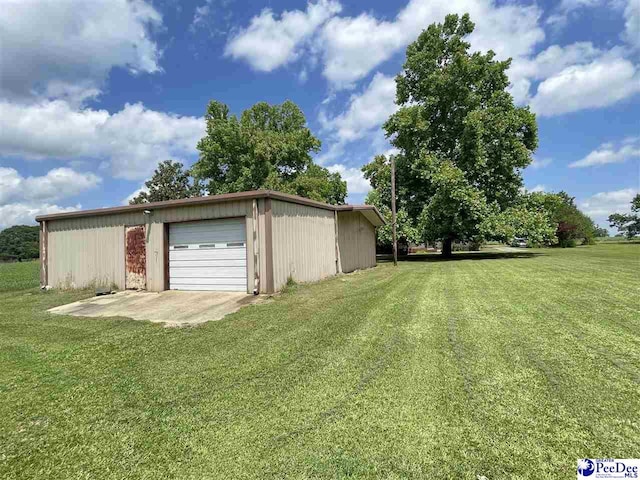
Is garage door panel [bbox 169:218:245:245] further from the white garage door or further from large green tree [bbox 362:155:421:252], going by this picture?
large green tree [bbox 362:155:421:252]

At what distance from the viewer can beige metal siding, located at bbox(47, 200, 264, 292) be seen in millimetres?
9938

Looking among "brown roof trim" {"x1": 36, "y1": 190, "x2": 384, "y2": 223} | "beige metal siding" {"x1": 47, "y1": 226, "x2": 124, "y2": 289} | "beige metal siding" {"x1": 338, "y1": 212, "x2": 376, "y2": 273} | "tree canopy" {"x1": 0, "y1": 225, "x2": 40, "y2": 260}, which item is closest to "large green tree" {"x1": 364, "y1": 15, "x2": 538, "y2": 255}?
"beige metal siding" {"x1": 338, "y1": 212, "x2": 376, "y2": 273}

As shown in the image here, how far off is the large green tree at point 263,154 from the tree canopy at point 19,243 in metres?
39.8

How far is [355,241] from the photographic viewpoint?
16.5 metres

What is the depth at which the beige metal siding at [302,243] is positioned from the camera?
960 centimetres

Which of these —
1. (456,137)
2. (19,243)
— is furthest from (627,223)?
(19,243)

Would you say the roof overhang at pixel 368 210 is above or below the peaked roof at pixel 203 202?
above

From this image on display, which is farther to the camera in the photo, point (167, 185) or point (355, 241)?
point (167, 185)

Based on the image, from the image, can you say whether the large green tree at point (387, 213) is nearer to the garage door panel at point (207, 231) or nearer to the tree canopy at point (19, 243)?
the garage door panel at point (207, 231)

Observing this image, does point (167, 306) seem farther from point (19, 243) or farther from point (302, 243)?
point (19, 243)

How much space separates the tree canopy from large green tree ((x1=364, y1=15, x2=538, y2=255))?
5769 centimetres

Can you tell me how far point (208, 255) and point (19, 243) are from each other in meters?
70.2

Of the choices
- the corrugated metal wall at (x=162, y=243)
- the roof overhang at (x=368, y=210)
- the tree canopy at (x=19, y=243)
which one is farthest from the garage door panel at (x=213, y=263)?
the tree canopy at (x=19, y=243)

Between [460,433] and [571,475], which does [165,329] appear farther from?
[571,475]
